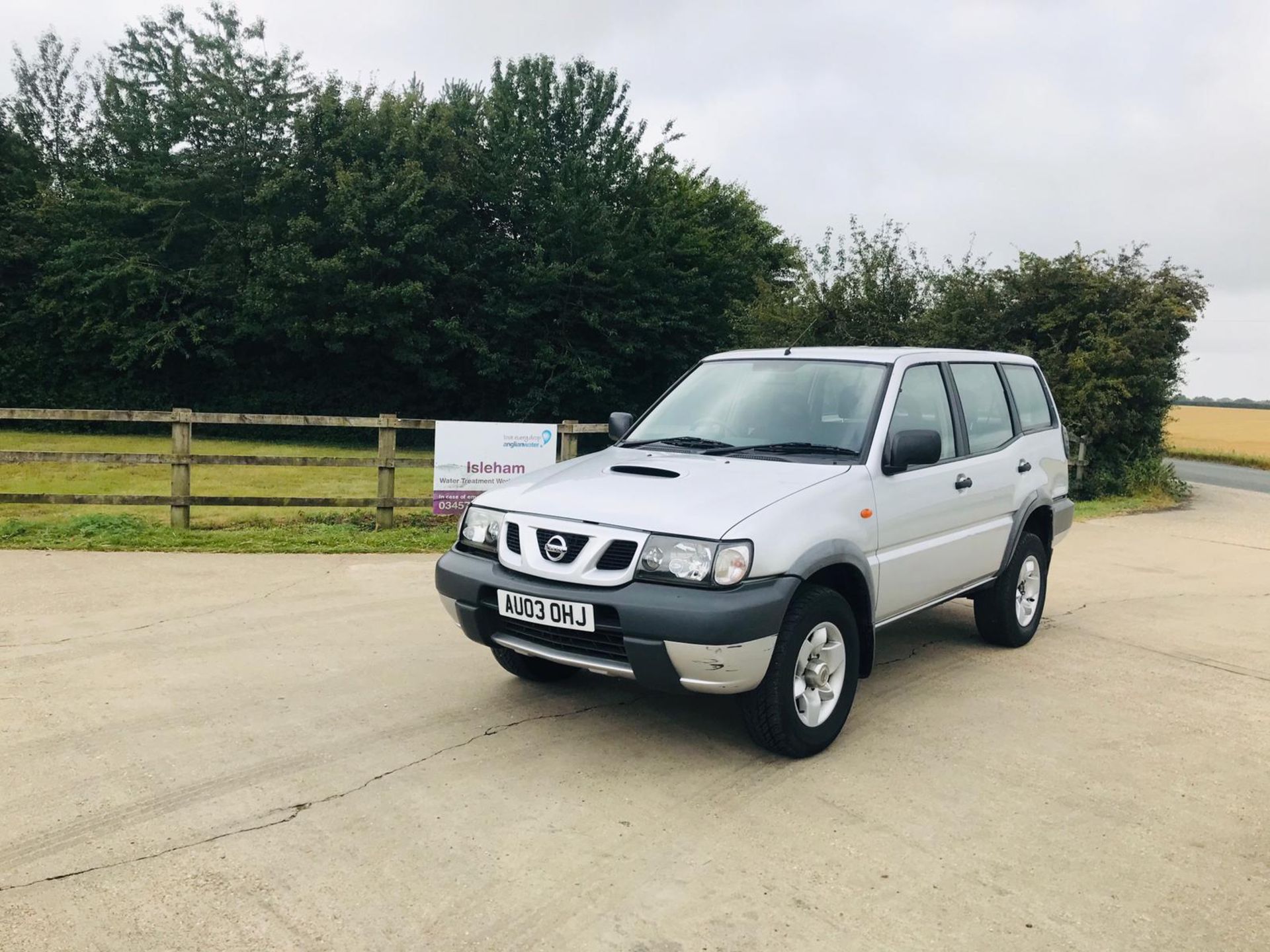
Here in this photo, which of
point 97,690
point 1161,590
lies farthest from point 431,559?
point 1161,590

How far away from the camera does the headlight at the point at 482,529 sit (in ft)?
15.6

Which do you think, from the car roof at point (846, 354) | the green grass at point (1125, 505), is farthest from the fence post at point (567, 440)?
the green grass at point (1125, 505)

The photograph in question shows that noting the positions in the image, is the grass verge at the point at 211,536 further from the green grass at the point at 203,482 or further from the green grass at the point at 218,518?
the green grass at the point at 203,482

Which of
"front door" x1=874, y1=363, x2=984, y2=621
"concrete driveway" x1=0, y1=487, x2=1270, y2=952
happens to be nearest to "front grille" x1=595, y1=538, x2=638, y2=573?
"concrete driveway" x1=0, y1=487, x2=1270, y2=952

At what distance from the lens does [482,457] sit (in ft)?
34.7

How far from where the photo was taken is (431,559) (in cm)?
926

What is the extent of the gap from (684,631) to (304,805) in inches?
63.4

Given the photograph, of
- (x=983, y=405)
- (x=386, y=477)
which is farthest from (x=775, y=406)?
(x=386, y=477)

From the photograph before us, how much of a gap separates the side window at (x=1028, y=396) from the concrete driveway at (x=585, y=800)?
1.54 meters

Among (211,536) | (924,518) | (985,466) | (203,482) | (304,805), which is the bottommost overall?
(203,482)

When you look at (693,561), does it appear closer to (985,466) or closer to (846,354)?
(846,354)

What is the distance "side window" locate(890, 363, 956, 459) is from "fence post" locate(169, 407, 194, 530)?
738 centimetres

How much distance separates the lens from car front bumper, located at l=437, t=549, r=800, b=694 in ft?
13.0

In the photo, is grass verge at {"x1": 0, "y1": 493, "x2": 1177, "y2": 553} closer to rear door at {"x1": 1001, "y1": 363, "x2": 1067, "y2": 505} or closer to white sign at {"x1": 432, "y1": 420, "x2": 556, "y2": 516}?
white sign at {"x1": 432, "y1": 420, "x2": 556, "y2": 516}
